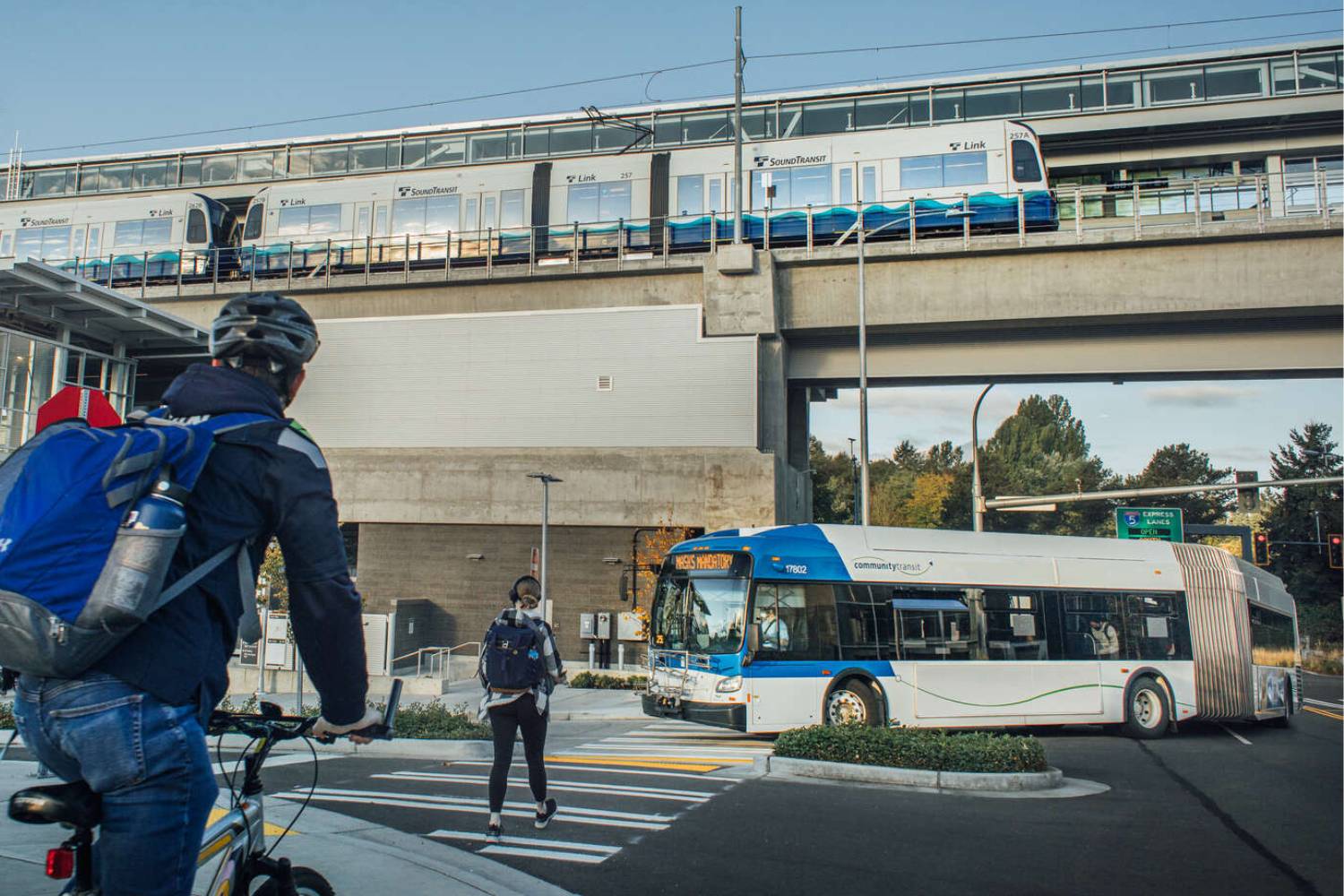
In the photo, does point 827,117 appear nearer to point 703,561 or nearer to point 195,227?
point 195,227

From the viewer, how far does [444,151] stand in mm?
46906

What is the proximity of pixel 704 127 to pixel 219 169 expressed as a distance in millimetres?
25404

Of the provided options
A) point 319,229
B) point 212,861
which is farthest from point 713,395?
point 212,861

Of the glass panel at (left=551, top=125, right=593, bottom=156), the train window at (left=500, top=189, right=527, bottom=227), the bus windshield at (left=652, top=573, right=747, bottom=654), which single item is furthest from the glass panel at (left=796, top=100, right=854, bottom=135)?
the bus windshield at (left=652, top=573, right=747, bottom=654)

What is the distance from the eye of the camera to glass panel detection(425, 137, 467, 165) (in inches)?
1836

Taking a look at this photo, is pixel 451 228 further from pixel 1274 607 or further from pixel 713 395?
pixel 1274 607

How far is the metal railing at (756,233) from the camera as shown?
27969 mm

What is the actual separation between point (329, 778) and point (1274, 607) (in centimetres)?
1956

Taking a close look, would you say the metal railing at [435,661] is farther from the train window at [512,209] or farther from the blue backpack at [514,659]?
the blue backpack at [514,659]

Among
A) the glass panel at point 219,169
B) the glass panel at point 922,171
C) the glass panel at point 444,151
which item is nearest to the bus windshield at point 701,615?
the glass panel at point 922,171

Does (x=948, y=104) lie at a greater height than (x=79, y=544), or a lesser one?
greater

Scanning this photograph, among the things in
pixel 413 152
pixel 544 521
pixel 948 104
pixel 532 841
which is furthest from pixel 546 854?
pixel 413 152

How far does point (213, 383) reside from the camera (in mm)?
2676

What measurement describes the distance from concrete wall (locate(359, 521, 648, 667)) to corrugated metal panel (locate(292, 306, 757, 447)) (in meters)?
3.09
